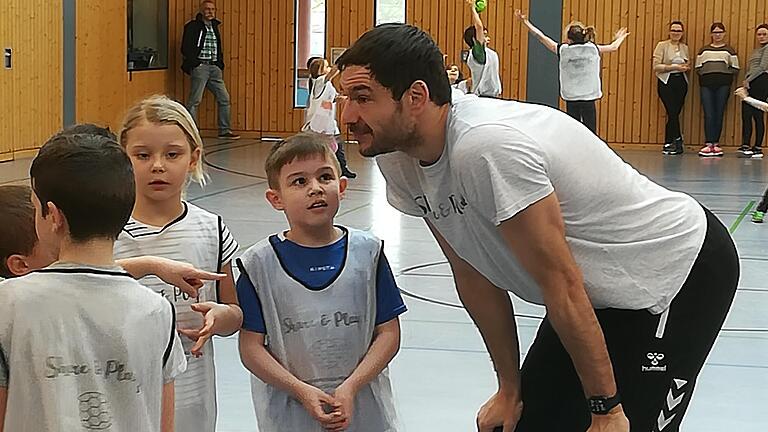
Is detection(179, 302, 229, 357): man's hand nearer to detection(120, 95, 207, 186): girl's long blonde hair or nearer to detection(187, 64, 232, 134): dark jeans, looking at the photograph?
detection(120, 95, 207, 186): girl's long blonde hair

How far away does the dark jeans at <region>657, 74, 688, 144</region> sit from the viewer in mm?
18391

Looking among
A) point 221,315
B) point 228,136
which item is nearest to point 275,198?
point 221,315

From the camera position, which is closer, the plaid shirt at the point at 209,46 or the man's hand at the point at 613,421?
the man's hand at the point at 613,421

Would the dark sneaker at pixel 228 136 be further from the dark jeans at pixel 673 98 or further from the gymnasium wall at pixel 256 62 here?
the dark jeans at pixel 673 98

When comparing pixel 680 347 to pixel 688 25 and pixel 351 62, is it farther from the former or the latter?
pixel 688 25

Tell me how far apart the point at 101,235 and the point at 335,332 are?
3.73 feet

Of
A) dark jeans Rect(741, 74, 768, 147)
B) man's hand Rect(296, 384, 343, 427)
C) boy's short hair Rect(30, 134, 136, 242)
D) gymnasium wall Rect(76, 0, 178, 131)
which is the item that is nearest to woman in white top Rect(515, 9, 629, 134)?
dark jeans Rect(741, 74, 768, 147)

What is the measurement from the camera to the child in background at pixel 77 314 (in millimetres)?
2279

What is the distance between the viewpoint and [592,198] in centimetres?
282

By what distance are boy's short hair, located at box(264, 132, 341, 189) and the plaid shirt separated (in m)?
16.5

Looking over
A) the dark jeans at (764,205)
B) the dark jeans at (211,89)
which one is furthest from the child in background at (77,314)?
the dark jeans at (211,89)

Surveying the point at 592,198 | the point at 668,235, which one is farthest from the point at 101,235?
the point at 668,235

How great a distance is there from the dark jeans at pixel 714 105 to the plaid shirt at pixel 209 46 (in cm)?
804

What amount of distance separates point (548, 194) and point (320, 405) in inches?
39.7
